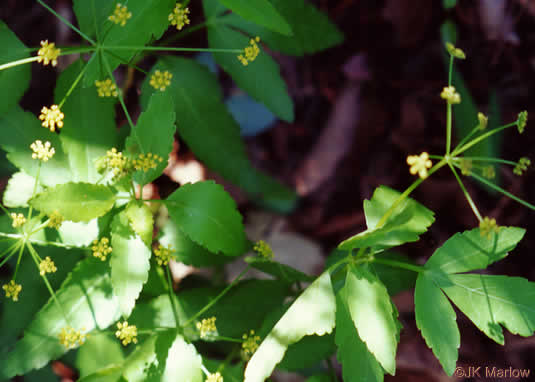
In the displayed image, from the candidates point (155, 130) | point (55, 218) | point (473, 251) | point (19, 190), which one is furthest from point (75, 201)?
point (473, 251)

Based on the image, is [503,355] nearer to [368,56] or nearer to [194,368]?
[194,368]

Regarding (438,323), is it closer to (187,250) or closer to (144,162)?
(187,250)

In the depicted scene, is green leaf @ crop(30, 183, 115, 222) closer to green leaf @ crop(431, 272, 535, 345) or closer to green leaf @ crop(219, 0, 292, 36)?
green leaf @ crop(219, 0, 292, 36)

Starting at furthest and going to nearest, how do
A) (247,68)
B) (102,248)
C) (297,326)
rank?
(247,68) < (102,248) < (297,326)

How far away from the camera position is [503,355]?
2.73 meters

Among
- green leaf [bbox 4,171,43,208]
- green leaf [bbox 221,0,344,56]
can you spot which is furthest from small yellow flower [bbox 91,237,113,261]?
green leaf [bbox 221,0,344,56]

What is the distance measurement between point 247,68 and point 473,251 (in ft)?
4.11

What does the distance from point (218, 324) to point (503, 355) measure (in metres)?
1.76

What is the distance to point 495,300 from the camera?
5.53ft

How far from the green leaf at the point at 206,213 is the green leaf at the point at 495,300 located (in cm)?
83

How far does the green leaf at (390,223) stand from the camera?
146cm

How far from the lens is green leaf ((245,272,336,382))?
5.05 ft

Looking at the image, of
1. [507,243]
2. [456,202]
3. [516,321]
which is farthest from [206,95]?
[456,202]

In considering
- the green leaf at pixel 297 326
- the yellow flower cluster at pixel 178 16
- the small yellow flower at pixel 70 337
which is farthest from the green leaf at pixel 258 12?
the small yellow flower at pixel 70 337
